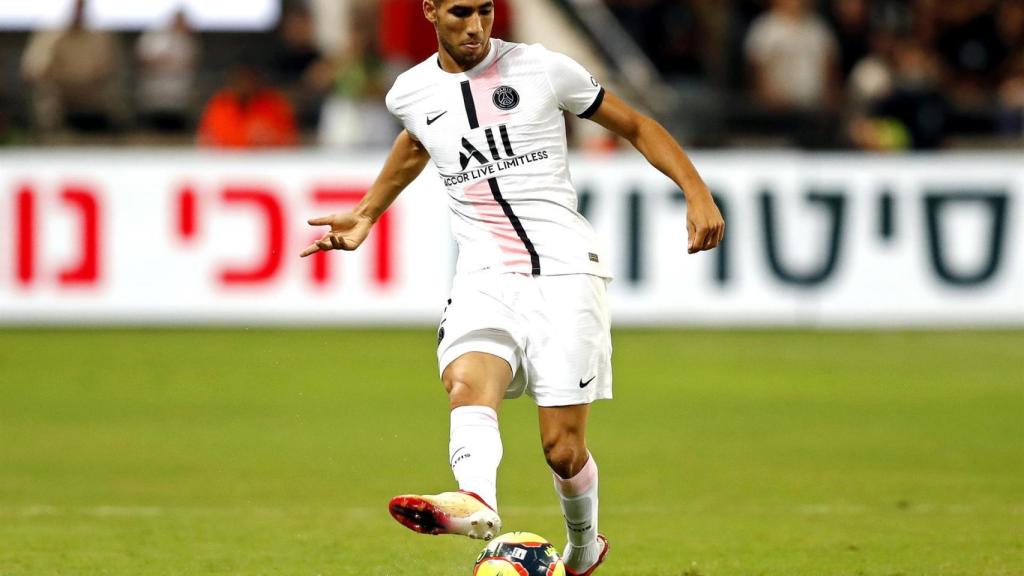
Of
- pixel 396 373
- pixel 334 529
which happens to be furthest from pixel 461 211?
pixel 396 373

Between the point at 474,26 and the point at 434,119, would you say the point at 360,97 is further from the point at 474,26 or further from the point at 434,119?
the point at 474,26

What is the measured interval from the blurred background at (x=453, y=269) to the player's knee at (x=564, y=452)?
4.15ft

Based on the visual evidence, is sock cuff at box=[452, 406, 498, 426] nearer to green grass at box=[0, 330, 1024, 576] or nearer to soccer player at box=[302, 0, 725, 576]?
soccer player at box=[302, 0, 725, 576]

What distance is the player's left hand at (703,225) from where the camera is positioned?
5488 mm

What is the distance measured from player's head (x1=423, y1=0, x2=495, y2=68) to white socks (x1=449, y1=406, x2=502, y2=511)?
1.18 m

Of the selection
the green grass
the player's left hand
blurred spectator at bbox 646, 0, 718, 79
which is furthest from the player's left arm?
blurred spectator at bbox 646, 0, 718, 79

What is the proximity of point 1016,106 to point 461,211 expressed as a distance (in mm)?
12892

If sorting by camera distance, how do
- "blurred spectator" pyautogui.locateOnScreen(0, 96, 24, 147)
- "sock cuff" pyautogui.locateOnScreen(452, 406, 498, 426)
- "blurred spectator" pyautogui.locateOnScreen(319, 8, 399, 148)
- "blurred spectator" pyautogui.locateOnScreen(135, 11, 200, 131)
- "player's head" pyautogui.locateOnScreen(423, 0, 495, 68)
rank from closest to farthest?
"sock cuff" pyautogui.locateOnScreen(452, 406, 498, 426), "player's head" pyautogui.locateOnScreen(423, 0, 495, 68), "blurred spectator" pyautogui.locateOnScreen(319, 8, 399, 148), "blurred spectator" pyautogui.locateOnScreen(0, 96, 24, 147), "blurred spectator" pyautogui.locateOnScreen(135, 11, 200, 131)

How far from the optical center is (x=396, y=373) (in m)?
13.2

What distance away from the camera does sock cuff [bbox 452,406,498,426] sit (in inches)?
213

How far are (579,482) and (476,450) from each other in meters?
0.65

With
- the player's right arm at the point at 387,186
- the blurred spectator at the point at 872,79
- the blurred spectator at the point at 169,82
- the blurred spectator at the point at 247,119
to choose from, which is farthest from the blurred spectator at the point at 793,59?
the player's right arm at the point at 387,186

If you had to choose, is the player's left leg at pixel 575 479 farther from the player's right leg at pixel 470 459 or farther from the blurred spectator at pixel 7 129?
the blurred spectator at pixel 7 129

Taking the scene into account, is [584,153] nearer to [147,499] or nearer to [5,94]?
[5,94]
